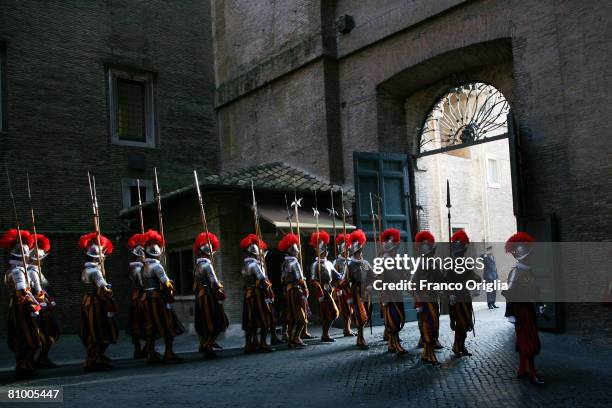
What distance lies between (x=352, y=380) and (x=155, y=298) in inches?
141

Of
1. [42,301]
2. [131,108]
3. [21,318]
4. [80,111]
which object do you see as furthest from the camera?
[131,108]

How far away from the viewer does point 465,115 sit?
1414 cm

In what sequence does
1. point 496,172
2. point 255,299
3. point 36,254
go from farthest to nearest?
1. point 496,172
2. point 255,299
3. point 36,254

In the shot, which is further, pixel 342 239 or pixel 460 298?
pixel 342 239

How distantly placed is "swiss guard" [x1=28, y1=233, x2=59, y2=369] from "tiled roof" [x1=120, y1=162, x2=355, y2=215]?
12.9ft

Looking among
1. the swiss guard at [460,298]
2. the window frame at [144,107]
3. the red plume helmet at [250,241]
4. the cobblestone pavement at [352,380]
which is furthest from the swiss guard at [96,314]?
the window frame at [144,107]

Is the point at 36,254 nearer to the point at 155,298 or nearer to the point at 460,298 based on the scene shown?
the point at 155,298

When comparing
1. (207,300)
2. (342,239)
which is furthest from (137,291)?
(342,239)

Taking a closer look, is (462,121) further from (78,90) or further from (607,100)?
(78,90)

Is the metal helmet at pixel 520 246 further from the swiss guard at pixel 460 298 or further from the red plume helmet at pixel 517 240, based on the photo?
the swiss guard at pixel 460 298

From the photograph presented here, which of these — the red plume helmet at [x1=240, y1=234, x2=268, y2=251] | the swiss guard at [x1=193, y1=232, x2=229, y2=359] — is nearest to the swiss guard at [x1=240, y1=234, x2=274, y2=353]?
the red plume helmet at [x1=240, y1=234, x2=268, y2=251]

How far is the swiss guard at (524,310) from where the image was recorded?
7.35m

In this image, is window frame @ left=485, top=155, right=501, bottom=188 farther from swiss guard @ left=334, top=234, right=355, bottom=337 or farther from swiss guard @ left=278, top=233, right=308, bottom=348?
swiss guard @ left=278, top=233, right=308, bottom=348

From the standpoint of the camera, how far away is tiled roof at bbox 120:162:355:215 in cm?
1331
